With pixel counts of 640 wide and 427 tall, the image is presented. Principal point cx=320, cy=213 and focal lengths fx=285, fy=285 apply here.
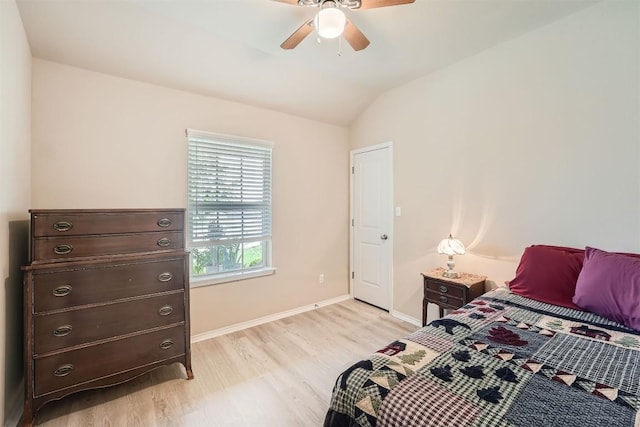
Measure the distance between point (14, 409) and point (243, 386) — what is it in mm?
1363

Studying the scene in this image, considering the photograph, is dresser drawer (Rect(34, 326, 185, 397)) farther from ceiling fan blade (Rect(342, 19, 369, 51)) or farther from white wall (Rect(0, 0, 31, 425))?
ceiling fan blade (Rect(342, 19, 369, 51))

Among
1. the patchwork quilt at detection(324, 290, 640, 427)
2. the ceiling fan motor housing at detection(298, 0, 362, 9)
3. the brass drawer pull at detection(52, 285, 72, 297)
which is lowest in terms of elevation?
the patchwork quilt at detection(324, 290, 640, 427)

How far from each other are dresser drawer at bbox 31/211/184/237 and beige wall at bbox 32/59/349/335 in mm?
631

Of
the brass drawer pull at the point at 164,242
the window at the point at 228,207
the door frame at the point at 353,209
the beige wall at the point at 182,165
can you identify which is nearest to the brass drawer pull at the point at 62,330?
the brass drawer pull at the point at 164,242

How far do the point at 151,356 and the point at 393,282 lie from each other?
98.9 inches

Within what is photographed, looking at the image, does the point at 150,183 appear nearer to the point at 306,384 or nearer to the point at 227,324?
the point at 227,324

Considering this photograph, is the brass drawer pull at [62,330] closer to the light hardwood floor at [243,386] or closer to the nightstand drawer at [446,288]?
the light hardwood floor at [243,386]

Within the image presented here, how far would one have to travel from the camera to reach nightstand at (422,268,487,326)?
2.42 metres

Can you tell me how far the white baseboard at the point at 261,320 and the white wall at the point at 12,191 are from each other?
4.07 feet

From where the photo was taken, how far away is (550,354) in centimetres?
122

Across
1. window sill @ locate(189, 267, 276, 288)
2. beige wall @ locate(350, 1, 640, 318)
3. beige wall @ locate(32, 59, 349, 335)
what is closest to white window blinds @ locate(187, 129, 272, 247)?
Answer: beige wall @ locate(32, 59, 349, 335)

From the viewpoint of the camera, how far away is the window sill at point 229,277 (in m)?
2.80

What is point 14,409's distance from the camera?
5.76ft

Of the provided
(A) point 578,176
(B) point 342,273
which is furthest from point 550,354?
(B) point 342,273
